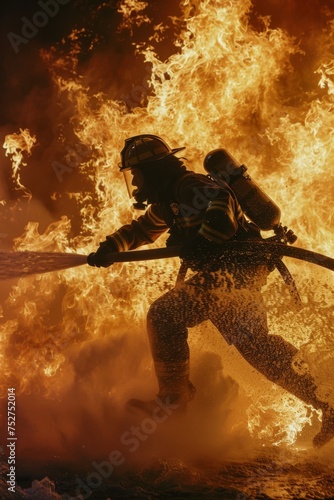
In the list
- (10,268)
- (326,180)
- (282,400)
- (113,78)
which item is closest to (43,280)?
(10,268)

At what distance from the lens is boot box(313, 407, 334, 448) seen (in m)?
4.71

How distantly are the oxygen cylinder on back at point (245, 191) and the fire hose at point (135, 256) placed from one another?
1.00ft

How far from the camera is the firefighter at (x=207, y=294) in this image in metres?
4.75

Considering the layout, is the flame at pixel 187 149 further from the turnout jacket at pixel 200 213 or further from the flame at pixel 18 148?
the turnout jacket at pixel 200 213

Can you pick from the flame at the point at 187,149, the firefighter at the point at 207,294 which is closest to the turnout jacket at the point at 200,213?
the firefighter at the point at 207,294

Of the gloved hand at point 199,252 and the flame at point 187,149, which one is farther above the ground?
the flame at point 187,149

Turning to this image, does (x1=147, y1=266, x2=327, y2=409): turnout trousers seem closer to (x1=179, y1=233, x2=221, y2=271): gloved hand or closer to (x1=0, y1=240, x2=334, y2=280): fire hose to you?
(x1=179, y1=233, x2=221, y2=271): gloved hand

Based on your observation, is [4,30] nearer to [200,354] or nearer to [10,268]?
[10,268]

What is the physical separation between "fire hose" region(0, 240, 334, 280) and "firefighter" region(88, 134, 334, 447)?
120 millimetres

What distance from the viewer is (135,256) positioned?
15.8 feet

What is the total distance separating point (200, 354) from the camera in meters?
6.09

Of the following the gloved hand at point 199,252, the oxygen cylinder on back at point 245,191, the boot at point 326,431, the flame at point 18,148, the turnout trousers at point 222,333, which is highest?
the flame at point 18,148

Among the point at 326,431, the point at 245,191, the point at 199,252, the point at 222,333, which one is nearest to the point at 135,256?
the point at 199,252

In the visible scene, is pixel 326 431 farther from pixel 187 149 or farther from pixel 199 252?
pixel 187 149
